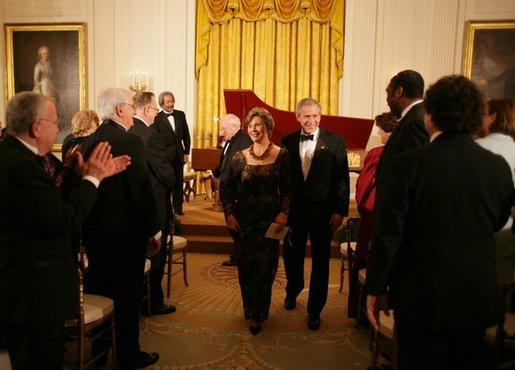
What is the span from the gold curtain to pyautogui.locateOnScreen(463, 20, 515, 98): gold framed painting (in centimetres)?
216

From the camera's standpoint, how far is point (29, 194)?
1844 mm

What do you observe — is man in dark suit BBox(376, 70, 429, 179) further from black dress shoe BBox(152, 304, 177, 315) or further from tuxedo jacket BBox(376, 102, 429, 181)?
black dress shoe BBox(152, 304, 177, 315)

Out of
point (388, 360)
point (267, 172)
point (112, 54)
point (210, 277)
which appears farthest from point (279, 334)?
point (112, 54)

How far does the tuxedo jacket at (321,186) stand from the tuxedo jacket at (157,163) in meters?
1.01

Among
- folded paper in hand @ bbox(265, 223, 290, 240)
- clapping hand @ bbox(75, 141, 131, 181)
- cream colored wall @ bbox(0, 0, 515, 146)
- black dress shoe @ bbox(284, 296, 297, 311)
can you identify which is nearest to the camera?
clapping hand @ bbox(75, 141, 131, 181)

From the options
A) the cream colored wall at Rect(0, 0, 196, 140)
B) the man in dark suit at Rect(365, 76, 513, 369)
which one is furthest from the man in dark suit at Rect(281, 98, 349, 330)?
the cream colored wall at Rect(0, 0, 196, 140)

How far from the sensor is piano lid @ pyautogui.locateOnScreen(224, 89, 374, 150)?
21.2 ft

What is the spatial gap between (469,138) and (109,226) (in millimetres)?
1863

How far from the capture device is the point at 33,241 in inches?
75.1

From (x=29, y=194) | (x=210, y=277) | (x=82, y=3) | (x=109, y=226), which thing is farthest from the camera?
(x=82, y=3)

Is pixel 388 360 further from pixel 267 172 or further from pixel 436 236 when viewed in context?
pixel 436 236

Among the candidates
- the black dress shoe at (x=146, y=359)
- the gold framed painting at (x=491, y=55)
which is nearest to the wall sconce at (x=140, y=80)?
the gold framed painting at (x=491, y=55)

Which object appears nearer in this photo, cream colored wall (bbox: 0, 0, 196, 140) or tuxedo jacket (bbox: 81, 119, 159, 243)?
tuxedo jacket (bbox: 81, 119, 159, 243)

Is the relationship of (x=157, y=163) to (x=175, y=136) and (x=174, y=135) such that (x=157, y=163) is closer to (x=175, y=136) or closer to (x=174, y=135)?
(x=174, y=135)
